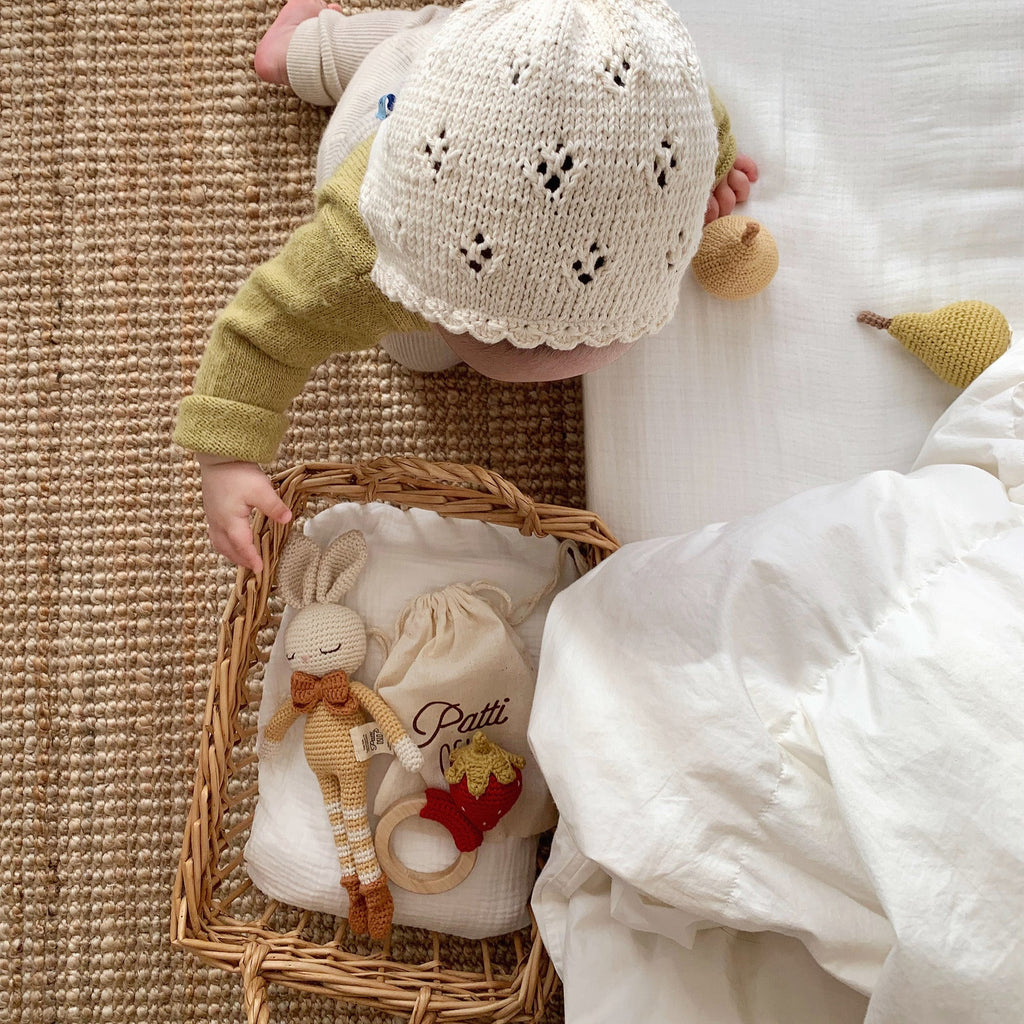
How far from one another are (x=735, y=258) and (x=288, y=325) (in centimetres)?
35

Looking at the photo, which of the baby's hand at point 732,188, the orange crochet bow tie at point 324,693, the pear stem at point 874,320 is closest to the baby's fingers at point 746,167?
the baby's hand at point 732,188

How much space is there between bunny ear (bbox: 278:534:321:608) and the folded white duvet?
0.22 metres

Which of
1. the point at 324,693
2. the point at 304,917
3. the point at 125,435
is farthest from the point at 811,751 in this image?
the point at 125,435

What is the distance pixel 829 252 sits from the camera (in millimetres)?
755

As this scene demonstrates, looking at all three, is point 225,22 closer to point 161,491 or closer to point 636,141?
point 161,491

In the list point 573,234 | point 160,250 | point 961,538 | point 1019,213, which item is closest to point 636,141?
point 573,234

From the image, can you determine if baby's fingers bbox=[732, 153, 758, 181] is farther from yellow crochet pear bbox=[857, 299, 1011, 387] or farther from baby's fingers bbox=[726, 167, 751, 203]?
yellow crochet pear bbox=[857, 299, 1011, 387]

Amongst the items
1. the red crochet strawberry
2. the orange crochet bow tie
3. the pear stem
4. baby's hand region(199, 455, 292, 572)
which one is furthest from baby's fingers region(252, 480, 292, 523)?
the pear stem

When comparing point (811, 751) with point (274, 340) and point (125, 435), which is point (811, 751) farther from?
point (125, 435)

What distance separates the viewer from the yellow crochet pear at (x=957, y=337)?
2.31 feet

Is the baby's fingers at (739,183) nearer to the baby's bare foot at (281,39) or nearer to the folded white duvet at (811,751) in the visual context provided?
the folded white duvet at (811,751)

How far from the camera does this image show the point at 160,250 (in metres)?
0.96

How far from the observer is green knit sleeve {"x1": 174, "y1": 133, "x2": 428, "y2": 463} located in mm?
651

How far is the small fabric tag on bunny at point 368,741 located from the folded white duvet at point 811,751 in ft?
0.57
